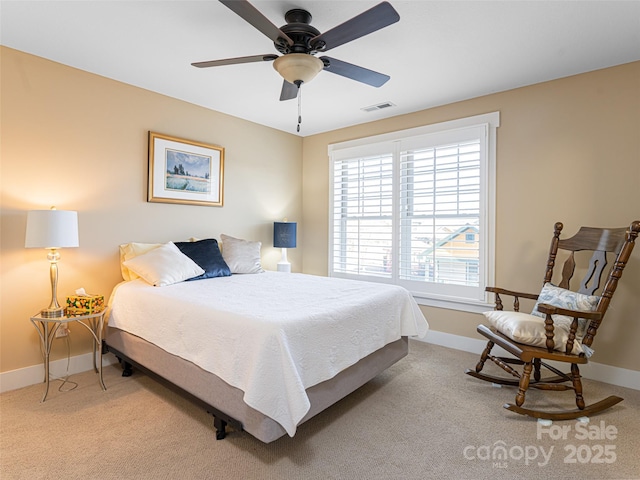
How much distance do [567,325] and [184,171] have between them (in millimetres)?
3674

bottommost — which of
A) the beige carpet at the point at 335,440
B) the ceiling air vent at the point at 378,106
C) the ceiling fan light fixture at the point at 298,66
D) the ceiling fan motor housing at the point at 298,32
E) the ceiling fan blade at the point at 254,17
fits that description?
the beige carpet at the point at 335,440

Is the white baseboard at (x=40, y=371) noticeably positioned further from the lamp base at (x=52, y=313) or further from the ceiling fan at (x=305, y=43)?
the ceiling fan at (x=305, y=43)

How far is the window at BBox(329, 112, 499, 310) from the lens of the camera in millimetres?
3482

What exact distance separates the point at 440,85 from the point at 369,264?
2161 mm

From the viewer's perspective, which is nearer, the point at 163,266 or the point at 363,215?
the point at 163,266

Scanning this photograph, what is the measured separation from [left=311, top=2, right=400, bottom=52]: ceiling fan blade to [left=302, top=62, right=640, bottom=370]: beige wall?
84.2 inches

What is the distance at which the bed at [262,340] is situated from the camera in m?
1.67

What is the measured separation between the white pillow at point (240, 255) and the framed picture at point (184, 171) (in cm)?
53

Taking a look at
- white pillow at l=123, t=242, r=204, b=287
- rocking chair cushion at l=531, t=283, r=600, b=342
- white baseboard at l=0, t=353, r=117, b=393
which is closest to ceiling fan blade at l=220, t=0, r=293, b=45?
white pillow at l=123, t=242, r=204, b=287

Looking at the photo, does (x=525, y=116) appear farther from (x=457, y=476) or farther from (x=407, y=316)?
(x=457, y=476)

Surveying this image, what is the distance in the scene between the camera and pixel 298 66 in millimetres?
2086

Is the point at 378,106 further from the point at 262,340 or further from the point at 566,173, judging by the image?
the point at 262,340

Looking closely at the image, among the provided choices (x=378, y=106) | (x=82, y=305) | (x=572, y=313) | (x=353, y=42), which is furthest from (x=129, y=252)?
(x=572, y=313)

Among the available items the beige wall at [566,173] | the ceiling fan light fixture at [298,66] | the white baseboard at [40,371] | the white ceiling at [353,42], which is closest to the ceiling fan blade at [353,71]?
the ceiling fan light fixture at [298,66]
